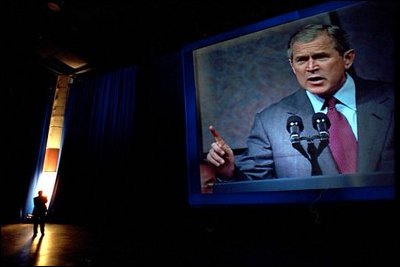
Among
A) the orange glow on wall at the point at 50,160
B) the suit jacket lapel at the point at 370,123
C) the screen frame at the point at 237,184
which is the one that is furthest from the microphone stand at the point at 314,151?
the orange glow on wall at the point at 50,160

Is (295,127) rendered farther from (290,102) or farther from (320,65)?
(320,65)

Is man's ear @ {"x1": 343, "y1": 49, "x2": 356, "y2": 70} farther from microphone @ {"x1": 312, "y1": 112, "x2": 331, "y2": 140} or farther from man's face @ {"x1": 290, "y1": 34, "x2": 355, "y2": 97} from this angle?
microphone @ {"x1": 312, "y1": 112, "x2": 331, "y2": 140}

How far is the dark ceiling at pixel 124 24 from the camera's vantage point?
5.39 m

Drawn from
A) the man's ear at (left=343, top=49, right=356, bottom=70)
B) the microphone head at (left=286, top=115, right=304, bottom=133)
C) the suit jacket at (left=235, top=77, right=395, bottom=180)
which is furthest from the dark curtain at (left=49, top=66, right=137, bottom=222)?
the man's ear at (left=343, top=49, right=356, bottom=70)

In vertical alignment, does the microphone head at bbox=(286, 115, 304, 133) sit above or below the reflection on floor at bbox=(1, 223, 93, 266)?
above

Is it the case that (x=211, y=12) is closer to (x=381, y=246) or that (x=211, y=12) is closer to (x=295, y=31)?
(x=295, y=31)

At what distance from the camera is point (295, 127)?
14.9 feet

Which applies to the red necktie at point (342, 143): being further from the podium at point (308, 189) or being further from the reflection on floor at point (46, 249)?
the reflection on floor at point (46, 249)

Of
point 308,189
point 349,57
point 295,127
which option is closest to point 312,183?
point 308,189

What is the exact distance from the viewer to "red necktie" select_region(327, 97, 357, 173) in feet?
13.5

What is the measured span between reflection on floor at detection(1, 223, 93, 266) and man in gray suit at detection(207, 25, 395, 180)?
249 centimetres

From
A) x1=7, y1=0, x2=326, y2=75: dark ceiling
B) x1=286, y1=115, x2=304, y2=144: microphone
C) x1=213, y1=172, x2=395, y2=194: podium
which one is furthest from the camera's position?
x1=7, y1=0, x2=326, y2=75: dark ceiling

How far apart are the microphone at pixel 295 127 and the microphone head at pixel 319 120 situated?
191 millimetres

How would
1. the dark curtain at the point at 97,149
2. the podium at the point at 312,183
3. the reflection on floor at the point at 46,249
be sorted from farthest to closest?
the dark curtain at the point at 97,149, the podium at the point at 312,183, the reflection on floor at the point at 46,249
